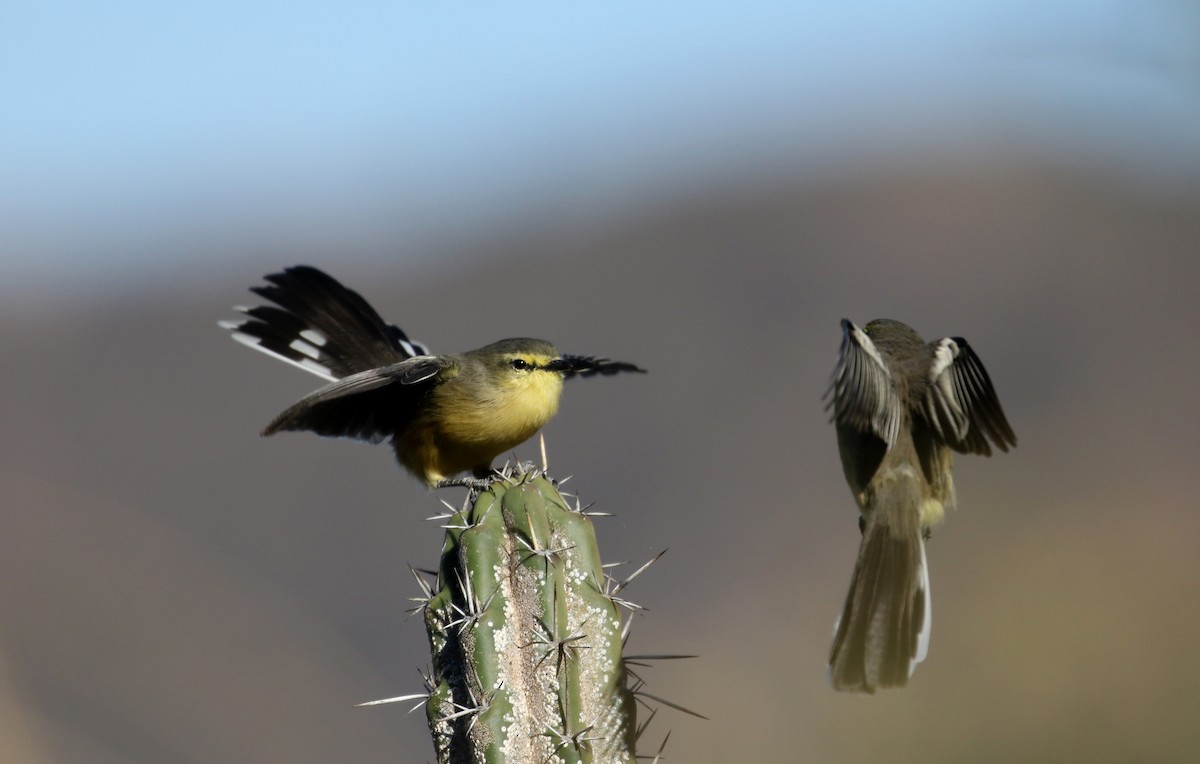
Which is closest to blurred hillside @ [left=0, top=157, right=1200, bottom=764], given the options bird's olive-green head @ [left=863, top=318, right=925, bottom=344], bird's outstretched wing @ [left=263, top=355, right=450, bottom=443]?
bird's outstretched wing @ [left=263, top=355, right=450, bottom=443]

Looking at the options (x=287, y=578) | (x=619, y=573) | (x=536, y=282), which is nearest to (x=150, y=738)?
(x=287, y=578)

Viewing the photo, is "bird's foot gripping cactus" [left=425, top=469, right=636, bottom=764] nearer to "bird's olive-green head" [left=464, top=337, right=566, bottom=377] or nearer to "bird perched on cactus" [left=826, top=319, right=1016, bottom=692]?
"bird perched on cactus" [left=826, top=319, right=1016, bottom=692]

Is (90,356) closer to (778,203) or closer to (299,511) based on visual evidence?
(299,511)

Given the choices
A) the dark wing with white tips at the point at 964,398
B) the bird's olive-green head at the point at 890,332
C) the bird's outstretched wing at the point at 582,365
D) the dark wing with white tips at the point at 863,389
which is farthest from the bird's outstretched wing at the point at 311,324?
the dark wing with white tips at the point at 964,398

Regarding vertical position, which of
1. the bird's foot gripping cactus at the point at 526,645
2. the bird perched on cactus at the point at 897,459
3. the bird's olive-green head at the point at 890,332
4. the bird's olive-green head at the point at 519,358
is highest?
the bird's olive-green head at the point at 890,332

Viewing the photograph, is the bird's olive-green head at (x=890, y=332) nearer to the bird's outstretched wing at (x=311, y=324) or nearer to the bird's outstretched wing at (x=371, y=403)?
the bird's outstretched wing at (x=371, y=403)

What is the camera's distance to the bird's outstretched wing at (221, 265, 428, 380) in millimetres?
6711

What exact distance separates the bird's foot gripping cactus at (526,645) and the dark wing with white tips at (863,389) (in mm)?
1065

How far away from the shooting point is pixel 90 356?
2686 centimetres

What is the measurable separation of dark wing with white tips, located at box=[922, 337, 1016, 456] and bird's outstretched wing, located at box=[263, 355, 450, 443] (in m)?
2.48

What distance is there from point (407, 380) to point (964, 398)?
8.56 ft

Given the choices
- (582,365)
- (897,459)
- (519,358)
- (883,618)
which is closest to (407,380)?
(519,358)

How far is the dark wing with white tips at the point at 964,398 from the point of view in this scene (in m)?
4.76

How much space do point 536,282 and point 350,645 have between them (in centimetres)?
1632
